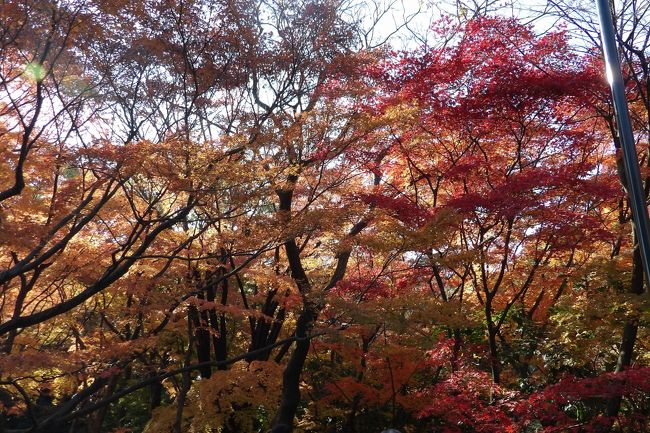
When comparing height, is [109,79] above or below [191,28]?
below

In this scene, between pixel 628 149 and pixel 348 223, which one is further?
pixel 348 223

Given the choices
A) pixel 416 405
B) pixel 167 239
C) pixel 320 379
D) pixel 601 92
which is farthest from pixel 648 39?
pixel 320 379

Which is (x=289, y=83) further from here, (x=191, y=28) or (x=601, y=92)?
(x=601, y=92)

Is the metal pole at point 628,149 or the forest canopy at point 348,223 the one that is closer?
the metal pole at point 628,149

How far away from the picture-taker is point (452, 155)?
10047 mm

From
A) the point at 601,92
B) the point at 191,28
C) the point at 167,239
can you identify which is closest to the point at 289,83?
the point at 191,28

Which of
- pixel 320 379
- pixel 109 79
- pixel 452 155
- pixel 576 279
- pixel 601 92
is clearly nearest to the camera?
pixel 109 79

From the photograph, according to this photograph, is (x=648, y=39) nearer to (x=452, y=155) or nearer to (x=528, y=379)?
(x=452, y=155)

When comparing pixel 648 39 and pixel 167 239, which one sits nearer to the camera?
pixel 648 39

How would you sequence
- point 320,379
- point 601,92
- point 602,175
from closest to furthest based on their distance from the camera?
1. point 601,92
2. point 602,175
3. point 320,379

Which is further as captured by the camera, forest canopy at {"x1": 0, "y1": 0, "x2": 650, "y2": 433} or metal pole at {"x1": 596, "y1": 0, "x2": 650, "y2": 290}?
forest canopy at {"x1": 0, "y1": 0, "x2": 650, "y2": 433}

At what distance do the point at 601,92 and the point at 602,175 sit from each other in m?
2.90

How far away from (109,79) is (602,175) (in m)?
8.55

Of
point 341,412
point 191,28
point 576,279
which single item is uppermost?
point 191,28
